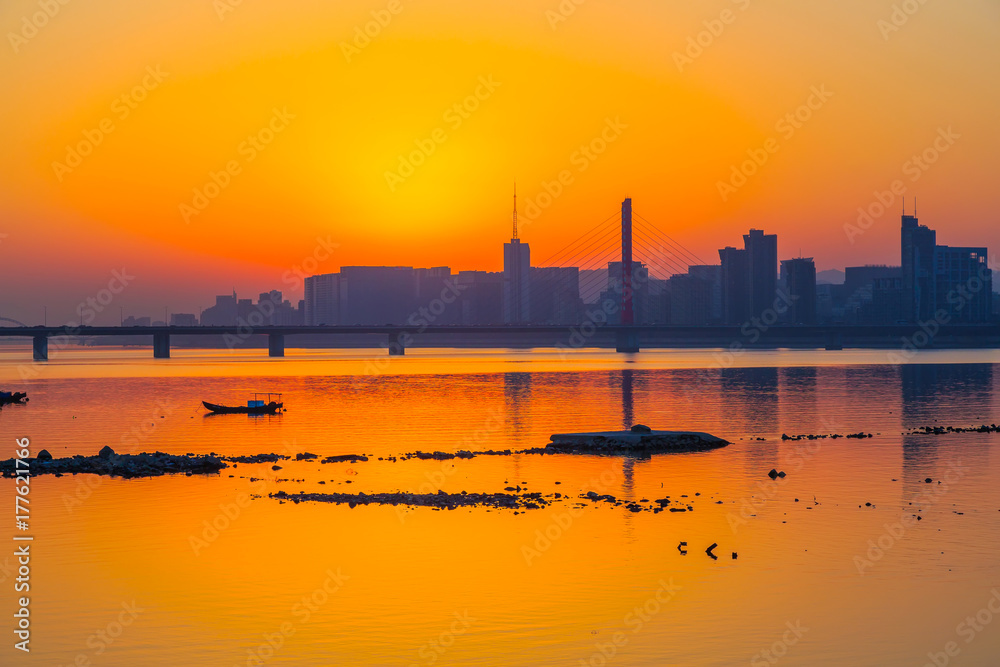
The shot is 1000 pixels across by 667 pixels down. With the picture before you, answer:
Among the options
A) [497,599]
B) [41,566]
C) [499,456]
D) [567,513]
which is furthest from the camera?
[499,456]

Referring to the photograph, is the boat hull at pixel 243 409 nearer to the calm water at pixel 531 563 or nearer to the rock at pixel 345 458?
the calm water at pixel 531 563

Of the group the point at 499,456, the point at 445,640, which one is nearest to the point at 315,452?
the point at 499,456

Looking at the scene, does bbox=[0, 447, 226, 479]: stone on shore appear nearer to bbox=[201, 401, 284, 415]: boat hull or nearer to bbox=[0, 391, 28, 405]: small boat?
bbox=[201, 401, 284, 415]: boat hull

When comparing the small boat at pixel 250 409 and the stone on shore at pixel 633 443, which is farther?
the small boat at pixel 250 409

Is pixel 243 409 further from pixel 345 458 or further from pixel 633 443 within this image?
pixel 633 443

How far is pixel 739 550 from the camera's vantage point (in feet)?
98.0

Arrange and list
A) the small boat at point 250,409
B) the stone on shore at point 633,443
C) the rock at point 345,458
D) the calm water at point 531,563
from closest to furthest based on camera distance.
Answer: the calm water at point 531,563
the rock at point 345,458
the stone on shore at point 633,443
the small boat at point 250,409

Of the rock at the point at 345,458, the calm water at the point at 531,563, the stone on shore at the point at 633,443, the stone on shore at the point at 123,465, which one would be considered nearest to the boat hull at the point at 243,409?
the calm water at the point at 531,563

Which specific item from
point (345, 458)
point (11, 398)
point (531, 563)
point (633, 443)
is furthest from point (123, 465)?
point (11, 398)

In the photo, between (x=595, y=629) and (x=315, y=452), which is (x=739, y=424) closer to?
(x=315, y=452)

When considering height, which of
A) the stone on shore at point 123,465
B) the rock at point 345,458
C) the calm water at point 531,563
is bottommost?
the calm water at point 531,563

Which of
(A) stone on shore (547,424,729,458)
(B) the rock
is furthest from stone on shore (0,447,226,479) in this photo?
(A) stone on shore (547,424,729,458)

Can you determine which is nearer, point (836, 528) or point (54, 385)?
point (836, 528)

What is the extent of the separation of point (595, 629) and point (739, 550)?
860 centimetres
